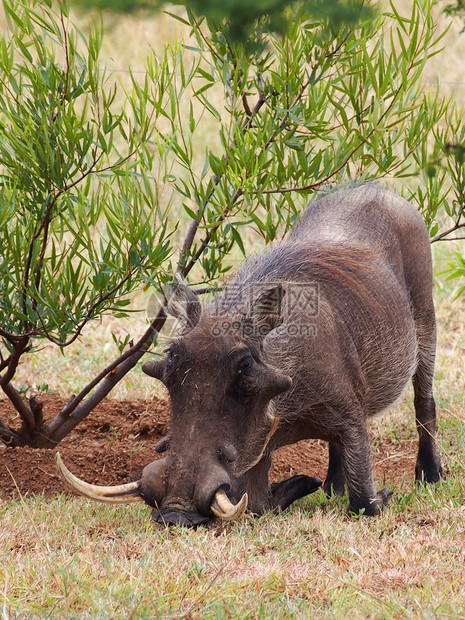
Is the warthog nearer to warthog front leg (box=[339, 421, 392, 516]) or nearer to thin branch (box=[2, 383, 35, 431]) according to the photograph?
warthog front leg (box=[339, 421, 392, 516])

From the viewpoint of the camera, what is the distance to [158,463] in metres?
3.17

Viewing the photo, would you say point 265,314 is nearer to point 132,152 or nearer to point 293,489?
point 293,489

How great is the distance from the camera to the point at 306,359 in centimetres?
366

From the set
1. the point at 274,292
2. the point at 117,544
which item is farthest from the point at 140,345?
the point at 117,544

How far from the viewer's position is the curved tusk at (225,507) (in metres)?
2.93

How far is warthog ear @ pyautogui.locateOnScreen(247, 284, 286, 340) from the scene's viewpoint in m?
3.47

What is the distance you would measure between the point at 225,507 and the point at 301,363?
856mm

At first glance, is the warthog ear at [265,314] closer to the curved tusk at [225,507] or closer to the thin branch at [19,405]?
the curved tusk at [225,507]

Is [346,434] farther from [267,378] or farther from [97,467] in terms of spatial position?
[97,467]

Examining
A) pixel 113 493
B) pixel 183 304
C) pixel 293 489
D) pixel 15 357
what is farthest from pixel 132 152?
pixel 293 489

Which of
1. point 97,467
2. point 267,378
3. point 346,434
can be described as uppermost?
point 267,378

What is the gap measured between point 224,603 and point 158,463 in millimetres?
798

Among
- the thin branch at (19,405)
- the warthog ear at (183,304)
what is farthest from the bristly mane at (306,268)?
the thin branch at (19,405)

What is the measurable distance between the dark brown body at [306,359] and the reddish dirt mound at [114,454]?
0.34 meters
